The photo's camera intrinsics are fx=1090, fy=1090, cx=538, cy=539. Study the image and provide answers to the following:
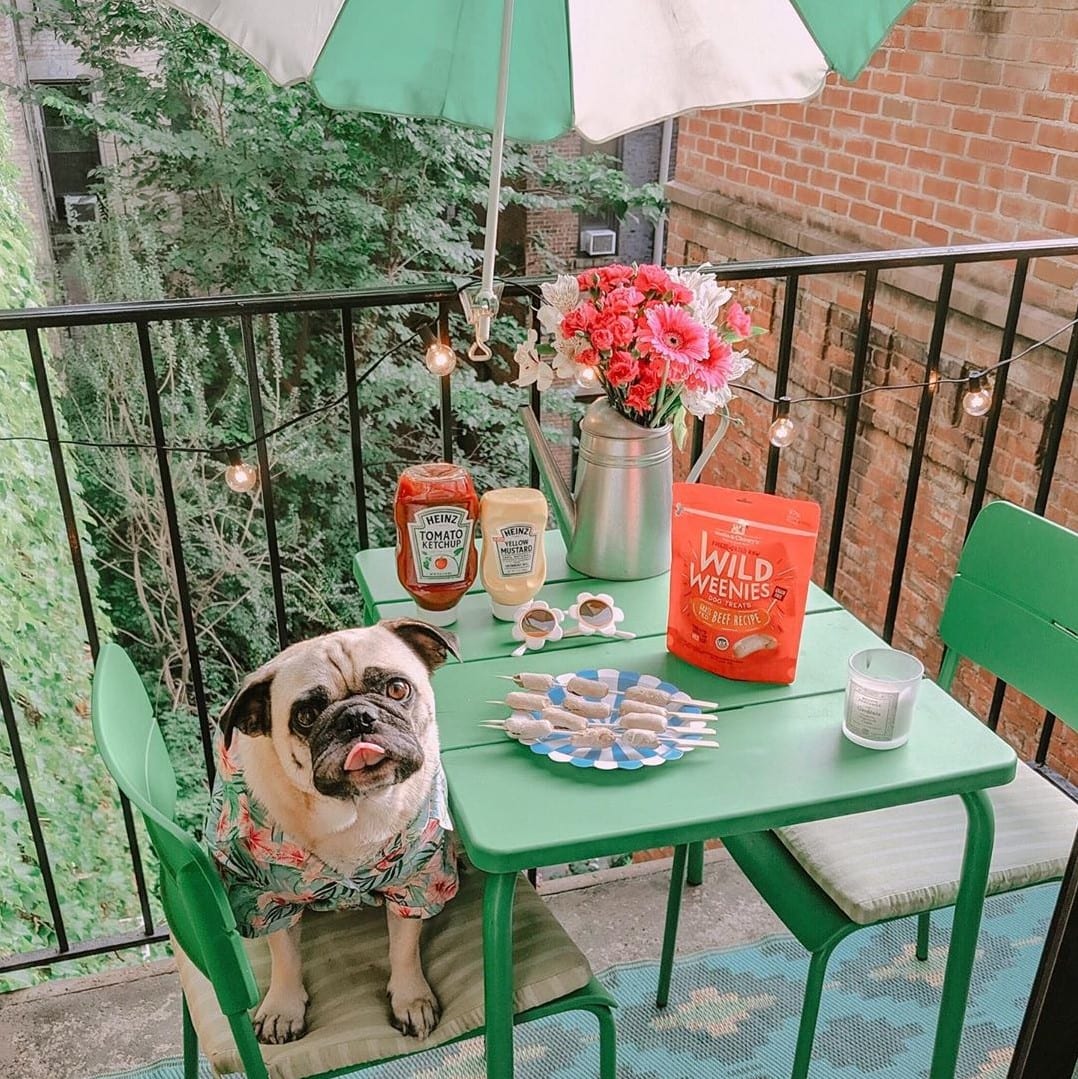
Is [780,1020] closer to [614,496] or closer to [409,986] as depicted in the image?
[409,986]

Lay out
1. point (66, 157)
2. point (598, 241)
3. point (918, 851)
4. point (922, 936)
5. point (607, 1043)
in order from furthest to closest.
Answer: point (598, 241) → point (66, 157) → point (922, 936) → point (918, 851) → point (607, 1043)

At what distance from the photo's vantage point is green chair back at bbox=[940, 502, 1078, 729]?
5.27 feet

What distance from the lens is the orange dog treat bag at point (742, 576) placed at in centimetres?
138

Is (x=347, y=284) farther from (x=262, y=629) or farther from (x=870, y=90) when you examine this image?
(x=870, y=90)

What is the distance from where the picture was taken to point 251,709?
1.22 meters

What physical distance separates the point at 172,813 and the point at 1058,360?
3.10 metres

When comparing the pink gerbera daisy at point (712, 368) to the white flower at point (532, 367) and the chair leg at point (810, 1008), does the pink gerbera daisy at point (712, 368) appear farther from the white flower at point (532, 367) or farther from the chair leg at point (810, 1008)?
the chair leg at point (810, 1008)

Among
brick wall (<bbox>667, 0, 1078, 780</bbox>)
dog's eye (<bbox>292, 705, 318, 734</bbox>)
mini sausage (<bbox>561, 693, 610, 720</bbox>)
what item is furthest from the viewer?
brick wall (<bbox>667, 0, 1078, 780</bbox>)

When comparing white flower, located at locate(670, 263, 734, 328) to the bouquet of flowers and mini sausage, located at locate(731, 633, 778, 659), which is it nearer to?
the bouquet of flowers

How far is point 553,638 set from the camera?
1.50m

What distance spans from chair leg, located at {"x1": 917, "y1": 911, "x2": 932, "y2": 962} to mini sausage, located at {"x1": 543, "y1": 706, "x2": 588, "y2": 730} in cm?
100

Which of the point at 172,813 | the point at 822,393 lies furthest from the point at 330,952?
the point at 822,393

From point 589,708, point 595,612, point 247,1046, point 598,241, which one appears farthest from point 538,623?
point 598,241

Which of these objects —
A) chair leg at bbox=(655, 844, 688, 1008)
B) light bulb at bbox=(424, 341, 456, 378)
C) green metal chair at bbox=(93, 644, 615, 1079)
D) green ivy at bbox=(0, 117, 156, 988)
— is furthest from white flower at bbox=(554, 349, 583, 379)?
green ivy at bbox=(0, 117, 156, 988)
